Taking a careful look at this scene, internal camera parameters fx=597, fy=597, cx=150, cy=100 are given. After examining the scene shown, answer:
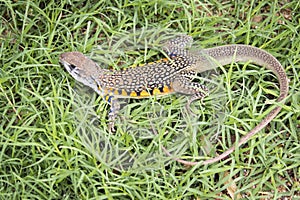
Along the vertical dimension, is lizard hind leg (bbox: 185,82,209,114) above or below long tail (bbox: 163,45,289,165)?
below

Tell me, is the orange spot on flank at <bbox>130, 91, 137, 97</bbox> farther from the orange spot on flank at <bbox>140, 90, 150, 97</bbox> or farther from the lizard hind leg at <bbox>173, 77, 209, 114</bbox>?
the lizard hind leg at <bbox>173, 77, 209, 114</bbox>

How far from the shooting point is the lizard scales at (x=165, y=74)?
4859 mm

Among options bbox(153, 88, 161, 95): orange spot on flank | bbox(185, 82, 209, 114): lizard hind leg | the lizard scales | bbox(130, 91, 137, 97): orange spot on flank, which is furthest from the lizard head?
bbox(185, 82, 209, 114): lizard hind leg

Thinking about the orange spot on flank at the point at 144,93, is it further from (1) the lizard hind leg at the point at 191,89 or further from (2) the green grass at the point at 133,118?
(1) the lizard hind leg at the point at 191,89

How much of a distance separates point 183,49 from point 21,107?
144cm

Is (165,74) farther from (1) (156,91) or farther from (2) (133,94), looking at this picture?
(2) (133,94)

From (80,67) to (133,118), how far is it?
23.5 inches

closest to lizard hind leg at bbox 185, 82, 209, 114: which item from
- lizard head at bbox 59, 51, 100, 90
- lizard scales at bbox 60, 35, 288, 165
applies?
lizard scales at bbox 60, 35, 288, 165

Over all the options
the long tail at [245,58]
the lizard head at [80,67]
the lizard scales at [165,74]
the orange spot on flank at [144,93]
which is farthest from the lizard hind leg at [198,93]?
the lizard head at [80,67]

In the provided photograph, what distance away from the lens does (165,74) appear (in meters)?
4.93

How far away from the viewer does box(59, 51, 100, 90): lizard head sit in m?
4.84

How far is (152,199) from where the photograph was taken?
457 centimetres

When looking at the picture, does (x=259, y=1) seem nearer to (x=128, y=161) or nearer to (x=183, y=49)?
(x=183, y=49)

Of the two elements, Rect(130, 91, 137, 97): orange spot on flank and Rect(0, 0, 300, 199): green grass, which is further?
Rect(130, 91, 137, 97): orange spot on flank
